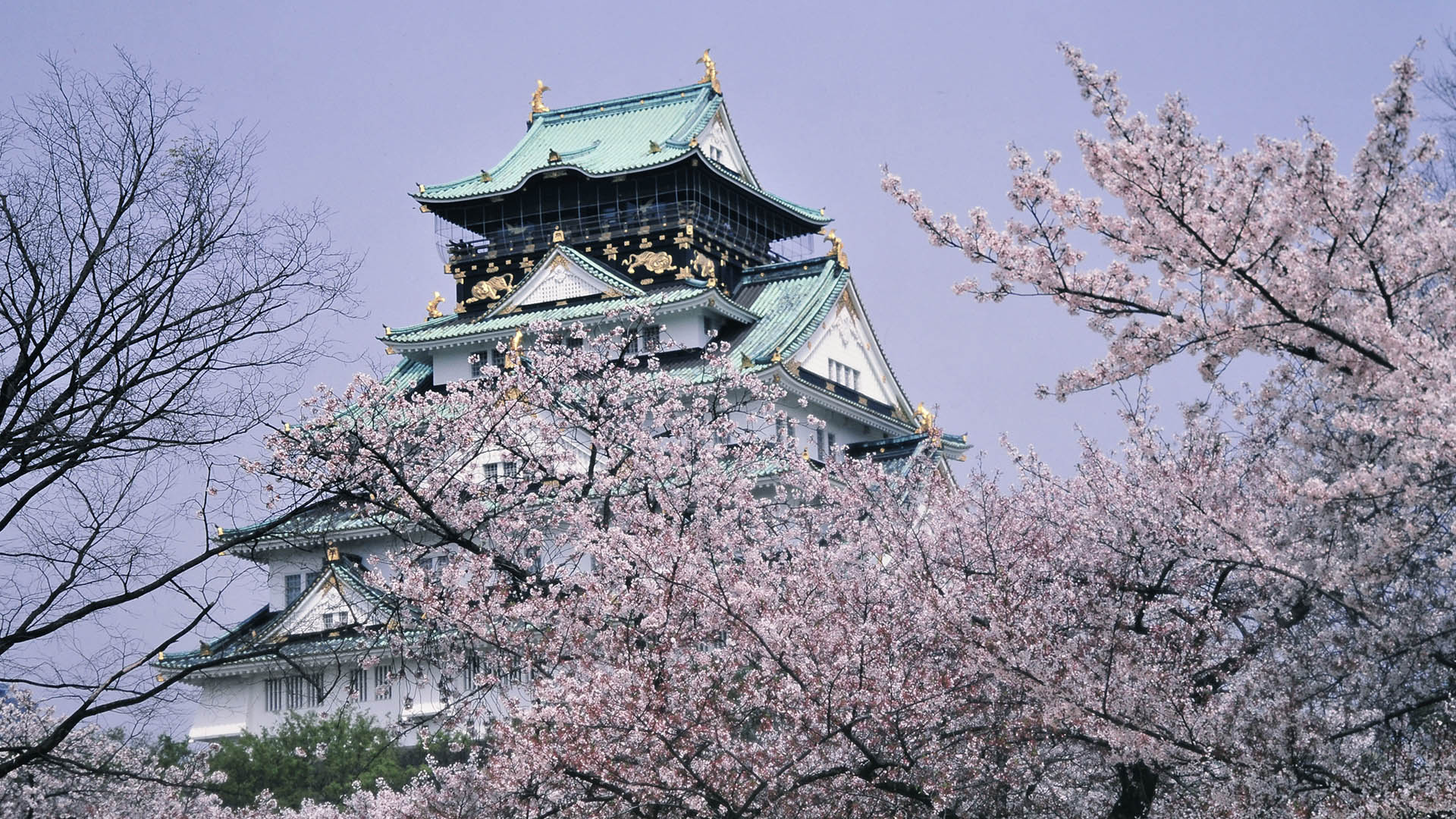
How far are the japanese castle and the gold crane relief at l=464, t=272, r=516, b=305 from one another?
6 centimetres

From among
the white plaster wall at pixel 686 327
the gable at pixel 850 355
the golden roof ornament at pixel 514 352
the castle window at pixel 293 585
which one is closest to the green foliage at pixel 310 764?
Result: the castle window at pixel 293 585

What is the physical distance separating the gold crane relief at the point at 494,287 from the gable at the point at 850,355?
897 centimetres

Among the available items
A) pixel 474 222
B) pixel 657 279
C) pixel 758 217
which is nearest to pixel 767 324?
pixel 657 279

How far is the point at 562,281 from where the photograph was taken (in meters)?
40.8

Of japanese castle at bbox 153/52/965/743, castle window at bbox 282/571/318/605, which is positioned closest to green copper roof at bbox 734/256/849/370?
japanese castle at bbox 153/52/965/743

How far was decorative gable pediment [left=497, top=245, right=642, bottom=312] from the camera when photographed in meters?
40.3

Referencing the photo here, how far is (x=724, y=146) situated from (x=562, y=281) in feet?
25.7

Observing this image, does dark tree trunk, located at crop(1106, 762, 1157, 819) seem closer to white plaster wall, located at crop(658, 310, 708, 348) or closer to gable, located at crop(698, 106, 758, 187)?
white plaster wall, located at crop(658, 310, 708, 348)

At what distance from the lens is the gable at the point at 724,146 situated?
4409 cm

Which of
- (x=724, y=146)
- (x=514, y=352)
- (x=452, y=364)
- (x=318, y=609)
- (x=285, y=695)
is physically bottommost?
(x=285, y=695)

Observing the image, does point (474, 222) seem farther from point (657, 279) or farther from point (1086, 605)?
point (1086, 605)

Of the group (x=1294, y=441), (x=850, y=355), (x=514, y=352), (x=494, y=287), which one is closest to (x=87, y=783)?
(x=514, y=352)

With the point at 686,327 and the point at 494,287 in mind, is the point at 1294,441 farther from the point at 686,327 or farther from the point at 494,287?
the point at 494,287

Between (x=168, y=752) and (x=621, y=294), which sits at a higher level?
(x=621, y=294)
